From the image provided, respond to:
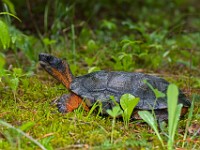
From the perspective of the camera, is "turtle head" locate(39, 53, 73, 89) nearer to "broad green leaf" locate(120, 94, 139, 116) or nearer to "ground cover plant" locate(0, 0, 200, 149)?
"ground cover plant" locate(0, 0, 200, 149)

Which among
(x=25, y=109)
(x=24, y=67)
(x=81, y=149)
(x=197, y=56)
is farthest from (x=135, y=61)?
(x=81, y=149)

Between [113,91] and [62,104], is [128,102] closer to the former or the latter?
[113,91]

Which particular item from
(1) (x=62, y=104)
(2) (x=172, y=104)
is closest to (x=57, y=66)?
(1) (x=62, y=104)

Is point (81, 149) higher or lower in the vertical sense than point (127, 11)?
lower

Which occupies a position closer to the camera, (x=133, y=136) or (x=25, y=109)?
(x=133, y=136)

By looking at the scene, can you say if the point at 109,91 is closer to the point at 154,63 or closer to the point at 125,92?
the point at 125,92

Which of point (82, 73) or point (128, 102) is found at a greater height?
point (82, 73)
